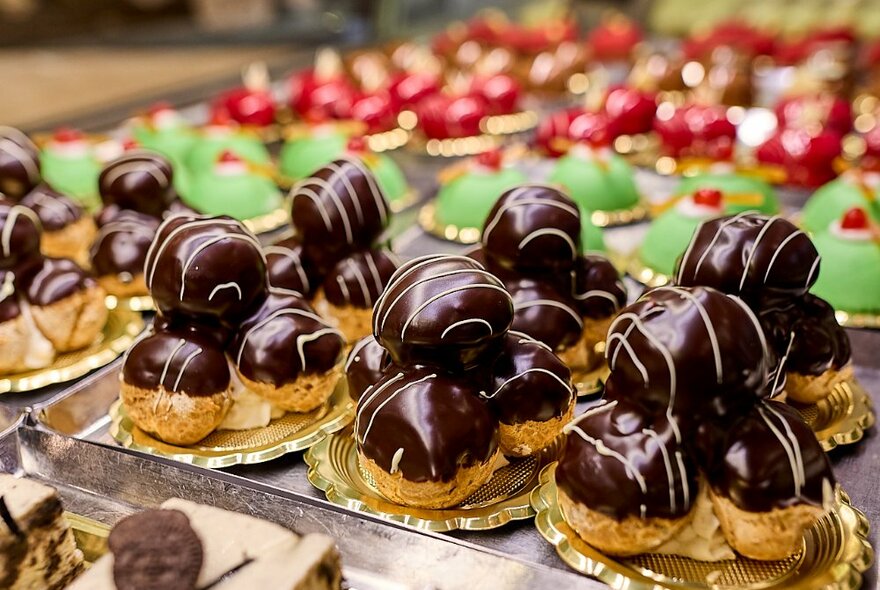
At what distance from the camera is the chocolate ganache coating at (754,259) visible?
4.78ft

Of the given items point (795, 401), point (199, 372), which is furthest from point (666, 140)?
point (199, 372)

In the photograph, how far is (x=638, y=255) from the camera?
2.45m

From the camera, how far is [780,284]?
1480mm

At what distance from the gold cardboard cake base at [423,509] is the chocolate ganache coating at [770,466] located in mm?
336

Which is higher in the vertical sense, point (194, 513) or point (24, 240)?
point (24, 240)

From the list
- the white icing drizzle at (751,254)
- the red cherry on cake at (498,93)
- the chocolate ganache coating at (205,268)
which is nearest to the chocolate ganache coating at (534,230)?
the white icing drizzle at (751,254)

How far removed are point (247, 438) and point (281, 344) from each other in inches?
7.7

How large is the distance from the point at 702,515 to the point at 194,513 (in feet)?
2.31

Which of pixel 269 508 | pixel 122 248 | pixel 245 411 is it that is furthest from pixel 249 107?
pixel 269 508

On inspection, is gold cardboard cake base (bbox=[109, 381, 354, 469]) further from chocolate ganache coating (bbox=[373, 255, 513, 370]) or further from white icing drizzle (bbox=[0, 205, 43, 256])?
white icing drizzle (bbox=[0, 205, 43, 256])

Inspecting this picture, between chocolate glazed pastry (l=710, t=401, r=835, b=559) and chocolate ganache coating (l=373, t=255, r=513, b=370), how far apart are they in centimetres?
38

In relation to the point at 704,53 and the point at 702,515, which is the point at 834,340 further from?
the point at 704,53

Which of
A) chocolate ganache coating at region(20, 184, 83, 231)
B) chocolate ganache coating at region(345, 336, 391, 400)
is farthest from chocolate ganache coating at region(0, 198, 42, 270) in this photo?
chocolate ganache coating at region(345, 336, 391, 400)

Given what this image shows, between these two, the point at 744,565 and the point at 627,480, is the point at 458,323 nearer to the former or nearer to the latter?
the point at 627,480
